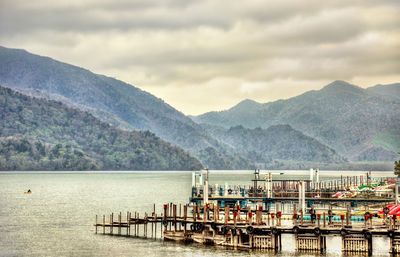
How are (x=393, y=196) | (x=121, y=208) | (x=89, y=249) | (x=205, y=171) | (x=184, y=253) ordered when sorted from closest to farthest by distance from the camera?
(x=184, y=253)
(x=89, y=249)
(x=393, y=196)
(x=205, y=171)
(x=121, y=208)

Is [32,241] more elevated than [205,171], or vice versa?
[205,171]

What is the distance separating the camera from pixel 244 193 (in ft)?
325

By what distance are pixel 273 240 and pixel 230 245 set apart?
15.9 feet

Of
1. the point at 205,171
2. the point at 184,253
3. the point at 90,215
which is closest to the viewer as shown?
the point at 184,253

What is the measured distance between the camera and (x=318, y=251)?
216 ft

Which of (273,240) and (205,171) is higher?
(205,171)

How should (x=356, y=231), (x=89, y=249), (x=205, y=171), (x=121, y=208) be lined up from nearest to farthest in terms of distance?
(x=356, y=231) → (x=89, y=249) → (x=205, y=171) → (x=121, y=208)

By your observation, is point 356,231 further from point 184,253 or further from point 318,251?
point 184,253

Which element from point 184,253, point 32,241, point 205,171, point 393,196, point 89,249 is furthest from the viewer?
point 205,171

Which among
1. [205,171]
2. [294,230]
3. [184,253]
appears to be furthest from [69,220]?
[294,230]

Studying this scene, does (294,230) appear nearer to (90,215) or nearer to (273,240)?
(273,240)

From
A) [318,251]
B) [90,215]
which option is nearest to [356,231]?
[318,251]

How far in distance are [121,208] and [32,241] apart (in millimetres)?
52669

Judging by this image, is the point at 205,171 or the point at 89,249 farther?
the point at 205,171
